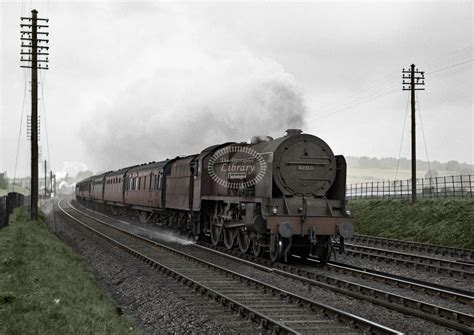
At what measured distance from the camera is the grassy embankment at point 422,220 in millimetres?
20781

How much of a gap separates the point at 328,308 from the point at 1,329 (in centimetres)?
479

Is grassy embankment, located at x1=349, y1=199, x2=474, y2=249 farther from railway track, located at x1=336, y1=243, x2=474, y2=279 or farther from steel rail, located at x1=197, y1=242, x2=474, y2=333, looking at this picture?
steel rail, located at x1=197, y1=242, x2=474, y2=333

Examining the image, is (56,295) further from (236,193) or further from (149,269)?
(236,193)

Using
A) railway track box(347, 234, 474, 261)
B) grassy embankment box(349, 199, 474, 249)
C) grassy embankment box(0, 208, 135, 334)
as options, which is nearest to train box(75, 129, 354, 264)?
grassy embankment box(0, 208, 135, 334)

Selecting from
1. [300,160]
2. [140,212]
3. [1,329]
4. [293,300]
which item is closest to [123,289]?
[293,300]

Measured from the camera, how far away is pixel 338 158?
48.8 feet

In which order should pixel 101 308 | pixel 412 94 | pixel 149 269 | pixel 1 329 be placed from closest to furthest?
pixel 1 329
pixel 101 308
pixel 149 269
pixel 412 94

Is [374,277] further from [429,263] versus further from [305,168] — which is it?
[429,263]

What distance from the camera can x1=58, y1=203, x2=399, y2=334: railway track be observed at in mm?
7402

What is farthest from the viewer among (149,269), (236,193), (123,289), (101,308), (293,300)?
(236,193)

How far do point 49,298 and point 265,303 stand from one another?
3720 mm

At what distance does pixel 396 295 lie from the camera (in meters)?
9.12

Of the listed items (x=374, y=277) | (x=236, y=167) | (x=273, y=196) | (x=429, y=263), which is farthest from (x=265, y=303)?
(x=429, y=263)

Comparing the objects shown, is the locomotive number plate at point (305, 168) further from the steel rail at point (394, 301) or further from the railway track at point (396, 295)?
the steel rail at point (394, 301)
